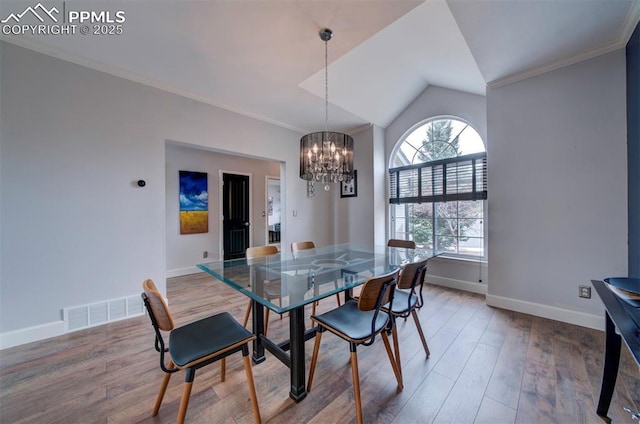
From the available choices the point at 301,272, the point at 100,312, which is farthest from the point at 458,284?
the point at 100,312

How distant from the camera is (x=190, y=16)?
199 centimetres

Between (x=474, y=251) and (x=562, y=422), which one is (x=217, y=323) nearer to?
(x=562, y=422)

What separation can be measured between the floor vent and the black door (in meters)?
2.32

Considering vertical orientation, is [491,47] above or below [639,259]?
above

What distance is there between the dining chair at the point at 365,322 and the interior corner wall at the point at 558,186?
2.13 meters

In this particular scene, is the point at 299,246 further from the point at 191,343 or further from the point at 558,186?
the point at 558,186

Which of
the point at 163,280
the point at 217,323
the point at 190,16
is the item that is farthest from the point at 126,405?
the point at 190,16

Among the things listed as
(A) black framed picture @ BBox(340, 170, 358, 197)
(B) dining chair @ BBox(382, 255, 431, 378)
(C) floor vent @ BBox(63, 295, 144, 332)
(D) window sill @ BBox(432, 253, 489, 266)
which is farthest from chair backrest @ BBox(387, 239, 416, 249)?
(C) floor vent @ BBox(63, 295, 144, 332)

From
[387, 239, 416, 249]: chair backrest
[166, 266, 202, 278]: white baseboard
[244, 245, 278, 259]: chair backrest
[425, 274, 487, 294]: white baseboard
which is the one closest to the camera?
[244, 245, 278, 259]: chair backrest

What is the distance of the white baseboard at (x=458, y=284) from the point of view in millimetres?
3324

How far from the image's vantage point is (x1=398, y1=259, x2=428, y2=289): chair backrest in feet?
5.52

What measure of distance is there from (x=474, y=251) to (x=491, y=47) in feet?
8.43

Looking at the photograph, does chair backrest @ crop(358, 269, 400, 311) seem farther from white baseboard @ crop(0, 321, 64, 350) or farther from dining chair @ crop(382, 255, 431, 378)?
white baseboard @ crop(0, 321, 64, 350)

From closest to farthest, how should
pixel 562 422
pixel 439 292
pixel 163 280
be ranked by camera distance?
pixel 562 422
pixel 163 280
pixel 439 292
